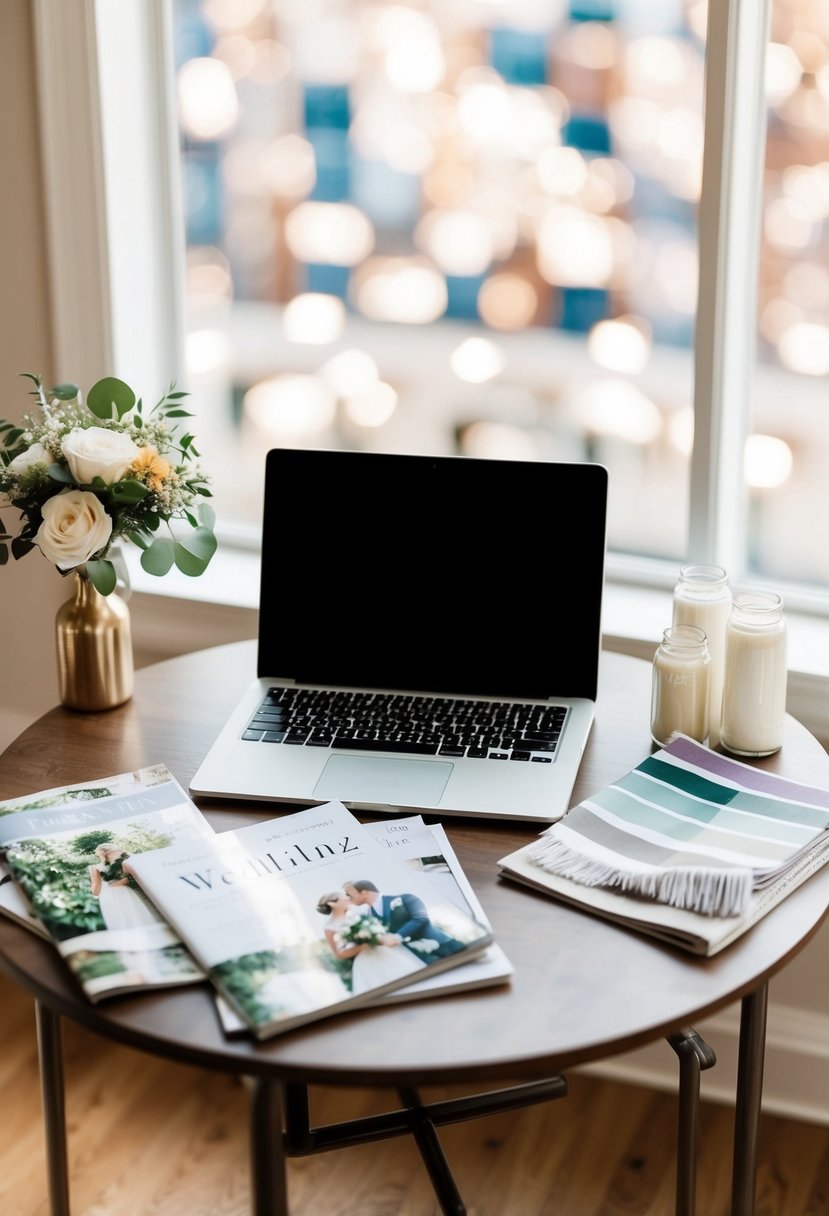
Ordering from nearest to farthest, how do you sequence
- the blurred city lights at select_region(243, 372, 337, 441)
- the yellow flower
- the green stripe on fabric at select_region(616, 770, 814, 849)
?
the green stripe on fabric at select_region(616, 770, 814, 849) < the yellow flower < the blurred city lights at select_region(243, 372, 337, 441)

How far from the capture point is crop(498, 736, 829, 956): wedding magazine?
106cm

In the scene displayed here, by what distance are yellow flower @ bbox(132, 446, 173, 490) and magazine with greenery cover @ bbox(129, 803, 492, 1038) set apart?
394 mm

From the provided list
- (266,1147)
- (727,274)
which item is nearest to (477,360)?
(727,274)

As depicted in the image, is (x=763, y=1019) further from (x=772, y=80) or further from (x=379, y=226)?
(x=379, y=226)

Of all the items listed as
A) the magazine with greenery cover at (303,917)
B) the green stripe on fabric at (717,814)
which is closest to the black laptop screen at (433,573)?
the green stripe on fabric at (717,814)

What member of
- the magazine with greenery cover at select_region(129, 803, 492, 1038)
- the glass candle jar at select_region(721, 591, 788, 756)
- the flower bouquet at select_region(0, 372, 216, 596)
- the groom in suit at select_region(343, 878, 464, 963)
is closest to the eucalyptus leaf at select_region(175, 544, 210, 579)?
the flower bouquet at select_region(0, 372, 216, 596)

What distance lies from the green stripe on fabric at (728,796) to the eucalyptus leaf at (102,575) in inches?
22.0

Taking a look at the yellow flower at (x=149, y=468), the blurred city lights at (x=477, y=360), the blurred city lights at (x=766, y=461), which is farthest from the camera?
the blurred city lights at (x=477, y=360)

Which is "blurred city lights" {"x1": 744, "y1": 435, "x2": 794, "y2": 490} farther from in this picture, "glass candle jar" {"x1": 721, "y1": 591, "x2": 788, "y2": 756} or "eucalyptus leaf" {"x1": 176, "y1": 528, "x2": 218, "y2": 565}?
"eucalyptus leaf" {"x1": 176, "y1": 528, "x2": 218, "y2": 565}

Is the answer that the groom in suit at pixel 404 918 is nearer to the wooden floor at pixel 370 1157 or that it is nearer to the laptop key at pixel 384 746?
the laptop key at pixel 384 746

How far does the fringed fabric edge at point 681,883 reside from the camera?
106 cm

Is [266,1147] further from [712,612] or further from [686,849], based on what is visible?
[712,612]

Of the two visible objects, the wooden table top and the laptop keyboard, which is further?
the laptop keyboard

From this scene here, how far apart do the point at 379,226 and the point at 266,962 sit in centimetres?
128
